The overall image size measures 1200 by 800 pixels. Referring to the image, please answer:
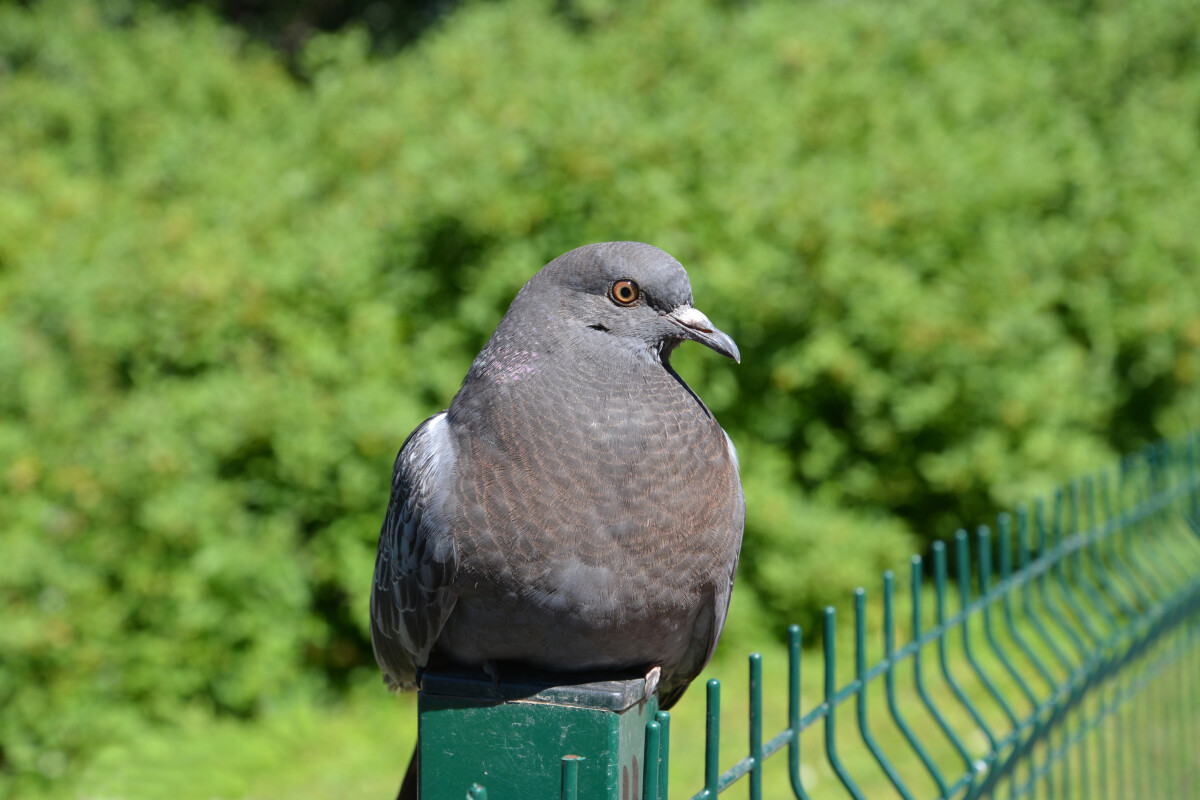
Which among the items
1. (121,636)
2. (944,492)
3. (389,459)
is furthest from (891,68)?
(121,636)

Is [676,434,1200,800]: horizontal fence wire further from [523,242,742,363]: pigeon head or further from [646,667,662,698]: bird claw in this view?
[523,242,742,363]: pigeon head

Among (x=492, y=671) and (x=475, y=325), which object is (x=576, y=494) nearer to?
(x=492, y=671)

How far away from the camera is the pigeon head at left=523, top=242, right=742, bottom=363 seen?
1.96 metres

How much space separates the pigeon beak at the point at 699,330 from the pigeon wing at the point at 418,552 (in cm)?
46

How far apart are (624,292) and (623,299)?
0.01 m

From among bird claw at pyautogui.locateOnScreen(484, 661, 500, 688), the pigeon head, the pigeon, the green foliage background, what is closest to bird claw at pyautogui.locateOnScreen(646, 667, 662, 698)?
the pigeon

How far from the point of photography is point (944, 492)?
17.9 ft

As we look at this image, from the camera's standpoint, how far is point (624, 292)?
197 cm

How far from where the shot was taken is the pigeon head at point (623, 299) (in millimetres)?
1955

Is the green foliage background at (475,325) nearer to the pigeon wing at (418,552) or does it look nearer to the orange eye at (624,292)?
the pigeon wing at (418,552)

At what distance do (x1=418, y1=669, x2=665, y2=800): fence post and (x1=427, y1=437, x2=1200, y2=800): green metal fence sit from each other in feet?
0.15

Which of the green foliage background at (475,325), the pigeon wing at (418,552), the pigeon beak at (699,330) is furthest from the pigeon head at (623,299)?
the green foliage background at (475,325)

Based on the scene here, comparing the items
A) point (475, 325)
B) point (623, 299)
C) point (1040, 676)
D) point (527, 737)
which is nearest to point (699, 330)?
point (623, 299)

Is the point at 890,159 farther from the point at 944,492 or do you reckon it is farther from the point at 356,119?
the point at 356,119
